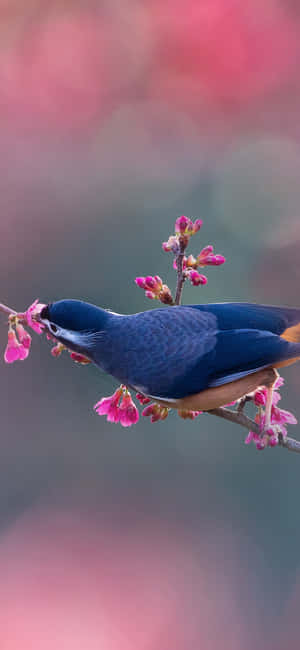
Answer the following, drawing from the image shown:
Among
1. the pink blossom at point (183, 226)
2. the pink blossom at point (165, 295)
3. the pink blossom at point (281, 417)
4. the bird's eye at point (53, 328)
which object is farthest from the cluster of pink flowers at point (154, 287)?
the pink blossom at point (281, 417)

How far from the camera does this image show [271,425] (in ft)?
10.5

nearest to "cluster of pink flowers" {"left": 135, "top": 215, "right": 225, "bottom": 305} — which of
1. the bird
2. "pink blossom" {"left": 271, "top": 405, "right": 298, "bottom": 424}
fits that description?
the bird

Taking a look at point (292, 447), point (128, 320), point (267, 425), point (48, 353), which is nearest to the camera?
point (292, 447)

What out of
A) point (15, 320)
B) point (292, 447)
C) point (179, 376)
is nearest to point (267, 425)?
point (292, 447)

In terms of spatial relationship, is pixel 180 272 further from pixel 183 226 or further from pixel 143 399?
pixel 143 399

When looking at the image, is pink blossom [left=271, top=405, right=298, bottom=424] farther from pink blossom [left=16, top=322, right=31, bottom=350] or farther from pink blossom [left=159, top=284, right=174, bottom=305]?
pink blossom [left=16, top=322, right=31, bottom=350]

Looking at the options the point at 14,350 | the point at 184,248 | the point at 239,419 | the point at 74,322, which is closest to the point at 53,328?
the point at 74,322

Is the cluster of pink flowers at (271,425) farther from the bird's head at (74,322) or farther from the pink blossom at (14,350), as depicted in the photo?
the pink blossom at (14,350)

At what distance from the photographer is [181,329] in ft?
11.2

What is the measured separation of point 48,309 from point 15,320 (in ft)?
0.55

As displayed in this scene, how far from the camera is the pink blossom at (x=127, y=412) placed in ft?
11.0

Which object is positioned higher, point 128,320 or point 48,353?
point 48,353

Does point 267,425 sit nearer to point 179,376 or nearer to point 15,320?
point 179,376

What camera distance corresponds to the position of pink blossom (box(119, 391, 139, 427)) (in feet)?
11.0
